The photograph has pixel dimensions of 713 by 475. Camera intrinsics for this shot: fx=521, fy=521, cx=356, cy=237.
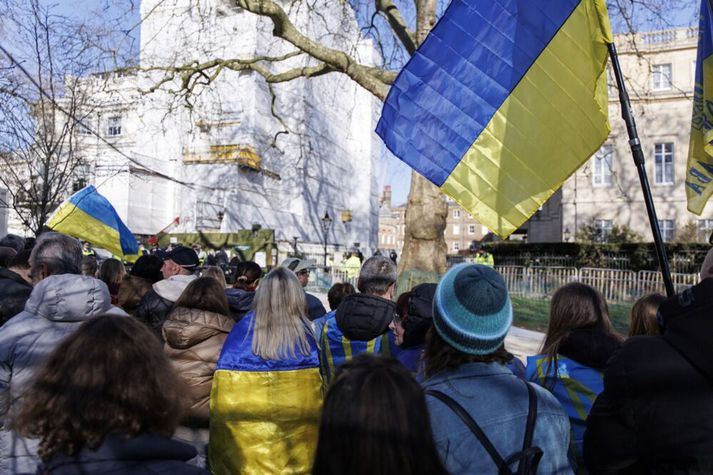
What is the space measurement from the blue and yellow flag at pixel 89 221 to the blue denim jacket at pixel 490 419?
7.95 metres

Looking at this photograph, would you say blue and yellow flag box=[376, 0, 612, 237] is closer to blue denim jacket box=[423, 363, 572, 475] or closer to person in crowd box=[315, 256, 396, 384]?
person in crowd box=[315, 256, 396, 384]

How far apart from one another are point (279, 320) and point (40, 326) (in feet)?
4.05

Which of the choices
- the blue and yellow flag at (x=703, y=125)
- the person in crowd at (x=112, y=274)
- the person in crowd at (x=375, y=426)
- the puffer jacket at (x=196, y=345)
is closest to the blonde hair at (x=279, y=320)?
the puffer jacket at (x=196, y=345)

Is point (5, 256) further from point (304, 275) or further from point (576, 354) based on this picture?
point (576, 354)

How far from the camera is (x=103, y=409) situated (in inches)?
62.2

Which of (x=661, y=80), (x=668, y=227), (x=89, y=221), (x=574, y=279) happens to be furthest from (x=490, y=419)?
(x=661, y=80)

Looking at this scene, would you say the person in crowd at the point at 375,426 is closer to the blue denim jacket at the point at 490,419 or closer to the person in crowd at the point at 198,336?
the blue denim jacket at the point at 490,419

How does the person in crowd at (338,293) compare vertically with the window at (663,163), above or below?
below

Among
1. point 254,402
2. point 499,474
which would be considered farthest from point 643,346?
point 254,402

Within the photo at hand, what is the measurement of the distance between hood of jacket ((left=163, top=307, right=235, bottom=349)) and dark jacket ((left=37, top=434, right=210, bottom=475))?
5.43ft

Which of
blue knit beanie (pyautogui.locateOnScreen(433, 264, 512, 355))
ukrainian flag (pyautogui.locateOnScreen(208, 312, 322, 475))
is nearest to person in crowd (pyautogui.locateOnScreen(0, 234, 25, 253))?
ukrainian flag (pyautogui.locateOnScreen(208, 312, 322, 475))

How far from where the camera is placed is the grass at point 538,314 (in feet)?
43.7

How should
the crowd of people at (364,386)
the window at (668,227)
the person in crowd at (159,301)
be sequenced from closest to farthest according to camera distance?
the crowd of people at (364,386) < the person in crowd at (159,301) < the window at (668,227)

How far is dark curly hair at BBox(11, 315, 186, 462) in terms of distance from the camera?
1573mm
